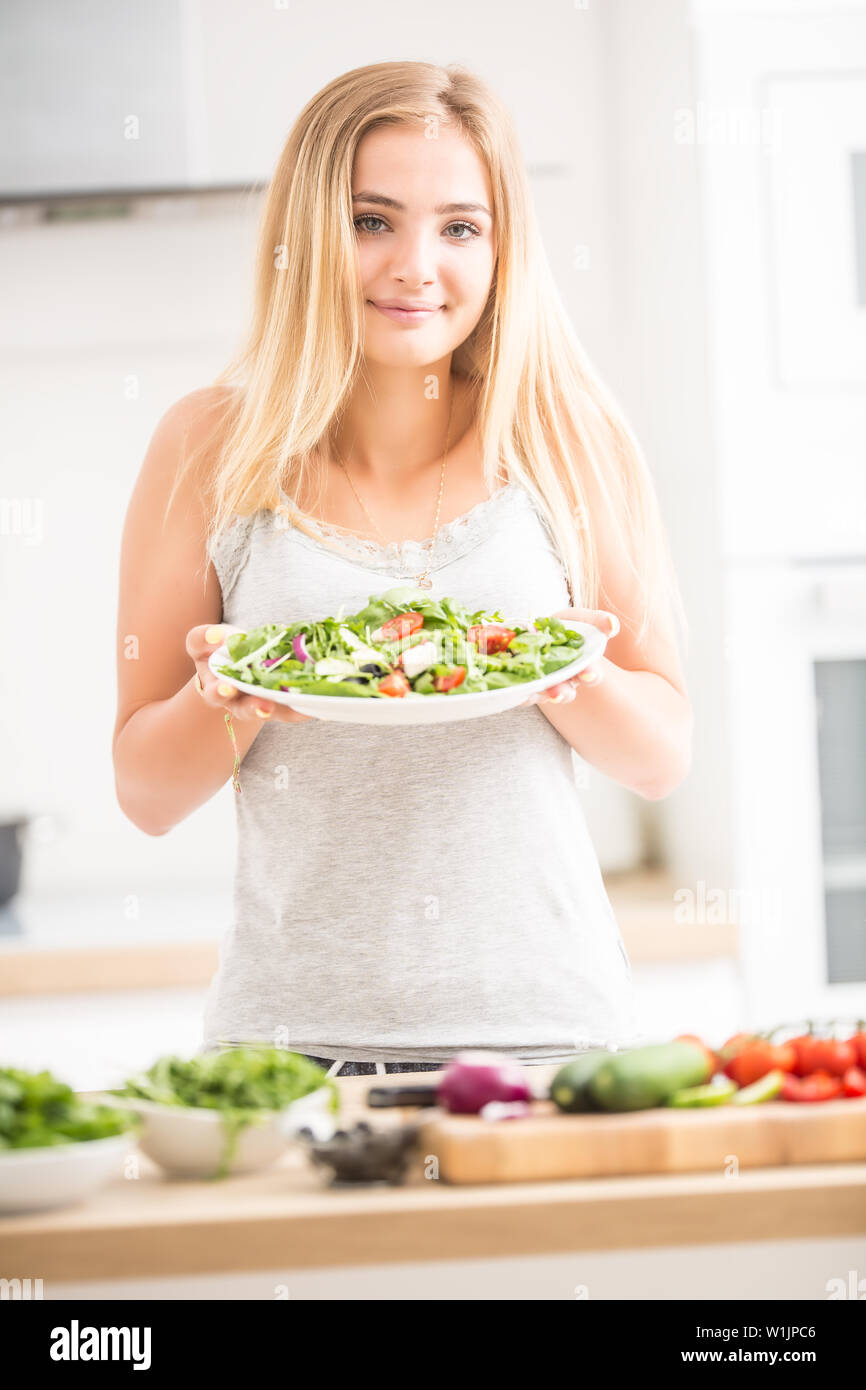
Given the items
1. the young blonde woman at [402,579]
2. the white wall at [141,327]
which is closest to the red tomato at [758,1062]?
the young blonde woman at [402,579]

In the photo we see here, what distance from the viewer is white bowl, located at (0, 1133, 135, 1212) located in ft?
2.62

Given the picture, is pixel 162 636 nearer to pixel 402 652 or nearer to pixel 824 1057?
pixel 402 652

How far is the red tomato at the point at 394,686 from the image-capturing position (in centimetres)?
104

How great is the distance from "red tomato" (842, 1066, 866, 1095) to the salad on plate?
1.17 feet

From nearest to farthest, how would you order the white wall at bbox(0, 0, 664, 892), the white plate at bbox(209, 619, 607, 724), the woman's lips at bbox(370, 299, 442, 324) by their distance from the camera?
the white plate at bbox(209, 619, 607, 724) < the woman's lips at bbox(370, 299, 442, 324) < the white wall at bbox(0, 0, 664, 892)

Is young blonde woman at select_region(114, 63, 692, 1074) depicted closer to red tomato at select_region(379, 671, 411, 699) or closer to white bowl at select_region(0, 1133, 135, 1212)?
red tomato at select_region(379, 671, 411, 699)

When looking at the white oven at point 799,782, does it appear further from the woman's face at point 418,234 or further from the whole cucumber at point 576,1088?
the whole cucumber at point 576,1088

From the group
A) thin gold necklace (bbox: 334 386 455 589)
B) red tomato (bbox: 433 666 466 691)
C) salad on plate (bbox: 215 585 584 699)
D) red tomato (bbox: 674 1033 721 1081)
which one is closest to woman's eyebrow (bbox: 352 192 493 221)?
thin gold necklace (bbox: 334 386 455 589)

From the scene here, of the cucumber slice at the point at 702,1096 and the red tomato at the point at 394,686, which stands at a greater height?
the red tomato at the point at 394,686

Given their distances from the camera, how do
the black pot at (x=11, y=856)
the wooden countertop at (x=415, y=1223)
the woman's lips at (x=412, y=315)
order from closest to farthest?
the wooden countertop at (x=415, y=1223)
the woman's lips at (x=412, y=315)
the black pot at (x=11, y=856)

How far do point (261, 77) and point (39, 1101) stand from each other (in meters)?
2.09

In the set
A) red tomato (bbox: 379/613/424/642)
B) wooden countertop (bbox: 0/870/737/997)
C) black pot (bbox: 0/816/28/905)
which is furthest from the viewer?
black pot (bbox: 0/816/28/905)

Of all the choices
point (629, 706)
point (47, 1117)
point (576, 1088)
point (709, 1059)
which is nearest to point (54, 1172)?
point (47, 1117)
